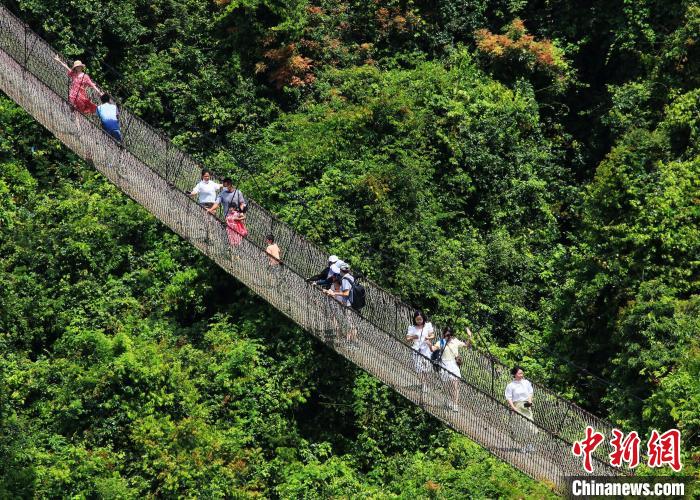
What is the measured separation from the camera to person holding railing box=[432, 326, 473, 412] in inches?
817

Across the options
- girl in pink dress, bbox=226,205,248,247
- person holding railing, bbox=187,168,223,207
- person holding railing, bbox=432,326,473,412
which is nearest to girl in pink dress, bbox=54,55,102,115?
person holding railing, bbox=187,168,223,207

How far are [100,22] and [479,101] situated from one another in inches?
280

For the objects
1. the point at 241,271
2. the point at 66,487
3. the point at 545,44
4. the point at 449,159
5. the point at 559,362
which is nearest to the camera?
the point at 66,487

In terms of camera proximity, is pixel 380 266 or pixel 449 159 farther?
pixel 449 159

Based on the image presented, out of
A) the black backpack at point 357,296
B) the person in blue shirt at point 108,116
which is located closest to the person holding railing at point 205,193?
the person in blue shirt at point 108,116

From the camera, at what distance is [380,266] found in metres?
24.3

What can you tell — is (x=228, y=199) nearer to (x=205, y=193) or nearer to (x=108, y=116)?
(x=205, y=193)

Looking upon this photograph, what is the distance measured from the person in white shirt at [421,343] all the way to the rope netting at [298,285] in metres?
0.09

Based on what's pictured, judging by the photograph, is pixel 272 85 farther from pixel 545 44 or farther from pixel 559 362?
pixel 559 362

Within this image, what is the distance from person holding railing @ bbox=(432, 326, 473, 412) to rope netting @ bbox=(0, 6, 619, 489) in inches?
2.4

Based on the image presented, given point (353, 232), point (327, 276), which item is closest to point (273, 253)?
point (327, 276)

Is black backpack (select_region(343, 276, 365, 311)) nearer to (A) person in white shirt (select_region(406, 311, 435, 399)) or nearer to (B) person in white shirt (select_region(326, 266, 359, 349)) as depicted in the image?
(B) person in white shirt (select_region(326, 266, 359, 349))

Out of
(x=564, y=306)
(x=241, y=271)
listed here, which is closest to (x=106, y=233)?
(x=241, y=271)

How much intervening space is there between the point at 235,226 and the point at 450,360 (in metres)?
3.74
